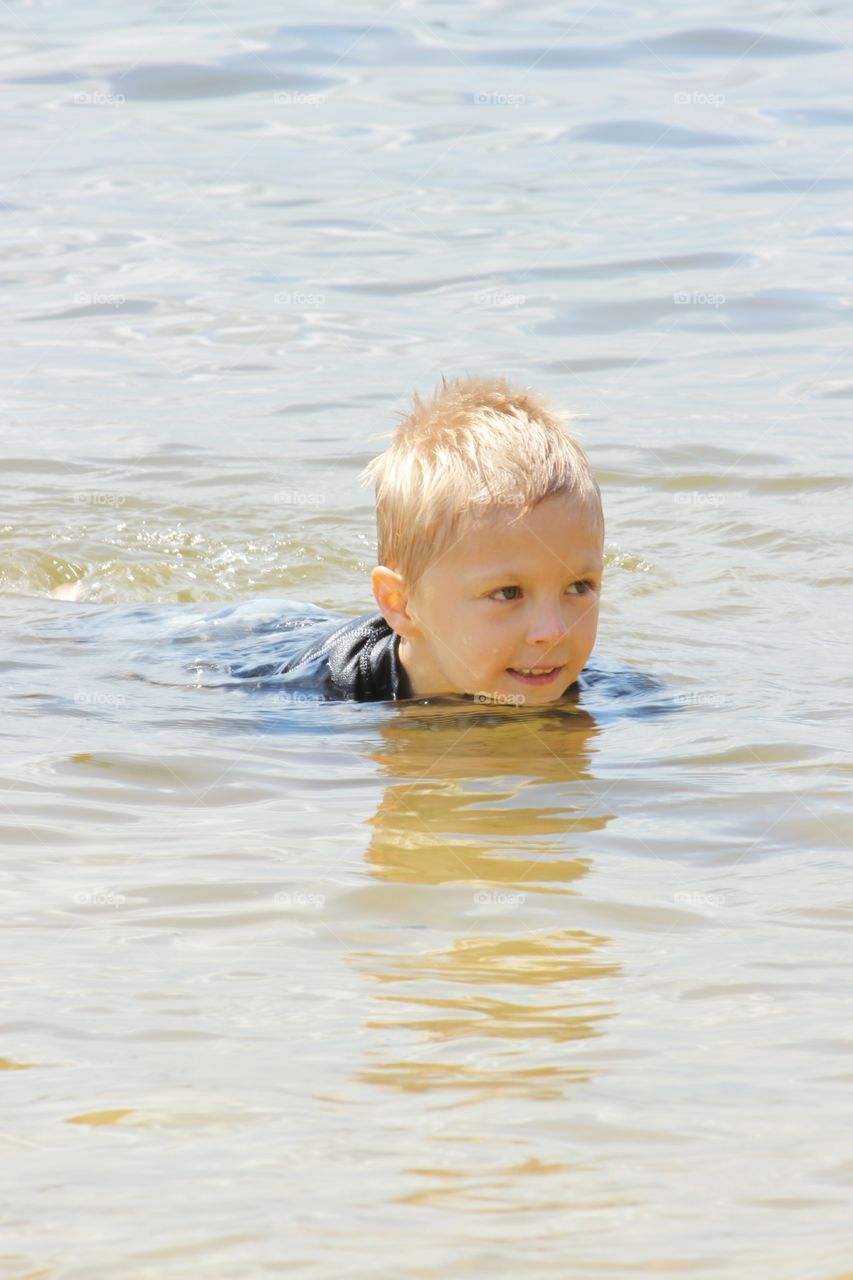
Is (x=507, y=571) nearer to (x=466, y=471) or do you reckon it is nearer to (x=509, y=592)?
(x=509, y=592)

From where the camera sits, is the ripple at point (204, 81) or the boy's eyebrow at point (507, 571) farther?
the ripple at point (204, 81)

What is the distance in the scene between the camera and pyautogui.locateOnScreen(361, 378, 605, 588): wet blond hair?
4320mm

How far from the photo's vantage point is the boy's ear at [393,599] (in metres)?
4.59

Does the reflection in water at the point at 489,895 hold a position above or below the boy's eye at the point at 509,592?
below

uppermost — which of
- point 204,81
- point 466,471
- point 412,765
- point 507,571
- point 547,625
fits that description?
point 204,81

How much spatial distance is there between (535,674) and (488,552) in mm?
364

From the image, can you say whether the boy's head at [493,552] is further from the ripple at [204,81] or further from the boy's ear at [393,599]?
the ripple at [204,81]

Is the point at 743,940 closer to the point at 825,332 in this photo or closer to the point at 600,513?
the point at 600,513

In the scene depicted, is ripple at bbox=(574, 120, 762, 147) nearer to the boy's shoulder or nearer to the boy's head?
the boy's shoulder

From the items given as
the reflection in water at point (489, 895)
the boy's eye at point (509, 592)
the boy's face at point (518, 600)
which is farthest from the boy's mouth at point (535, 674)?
the boy's eye at point (509, 592)

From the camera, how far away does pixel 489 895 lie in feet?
9.72

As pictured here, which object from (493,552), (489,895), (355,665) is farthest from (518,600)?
(489,895)

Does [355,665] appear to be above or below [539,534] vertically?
below

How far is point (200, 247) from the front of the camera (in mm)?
11688
